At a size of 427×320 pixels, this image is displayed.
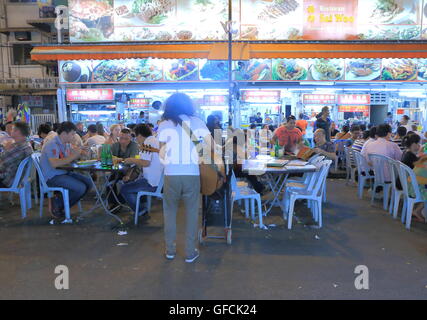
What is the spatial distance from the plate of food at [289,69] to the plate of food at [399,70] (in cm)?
215

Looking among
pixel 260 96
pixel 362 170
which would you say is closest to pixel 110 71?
pixel 260 96

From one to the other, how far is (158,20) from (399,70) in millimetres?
6508

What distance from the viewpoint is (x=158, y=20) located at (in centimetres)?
902

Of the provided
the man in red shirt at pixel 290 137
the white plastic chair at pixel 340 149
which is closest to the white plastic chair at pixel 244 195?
the man in red shirt at pixel 290 137

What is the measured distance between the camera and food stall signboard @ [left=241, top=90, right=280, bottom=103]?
9.94m

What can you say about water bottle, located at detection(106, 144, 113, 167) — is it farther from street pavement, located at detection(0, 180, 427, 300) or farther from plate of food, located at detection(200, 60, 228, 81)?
plate of food, located at detection(200, 60, 228, 81)

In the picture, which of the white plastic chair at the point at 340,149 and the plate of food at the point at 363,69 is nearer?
the plate of food at the point at 363,69

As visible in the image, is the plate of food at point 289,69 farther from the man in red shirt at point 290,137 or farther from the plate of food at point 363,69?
the man in red shirt at point 290,137

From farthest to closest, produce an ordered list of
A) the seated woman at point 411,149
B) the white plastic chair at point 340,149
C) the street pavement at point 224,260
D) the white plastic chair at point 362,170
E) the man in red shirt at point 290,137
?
the white plastic chair at point 340,149 < the man in red shirt at point 290,137 < the white plastic chair at point 362,170 < the seated woman at point 411,149 < the street pavement at point 224,260

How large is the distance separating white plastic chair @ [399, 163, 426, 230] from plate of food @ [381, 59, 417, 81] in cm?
494

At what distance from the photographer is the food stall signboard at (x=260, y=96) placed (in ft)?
32.6

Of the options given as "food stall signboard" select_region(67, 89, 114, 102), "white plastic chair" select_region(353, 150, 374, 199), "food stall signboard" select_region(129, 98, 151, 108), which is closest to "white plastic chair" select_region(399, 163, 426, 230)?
"white plastic chair" select_region(353, 150, 374, 199)
